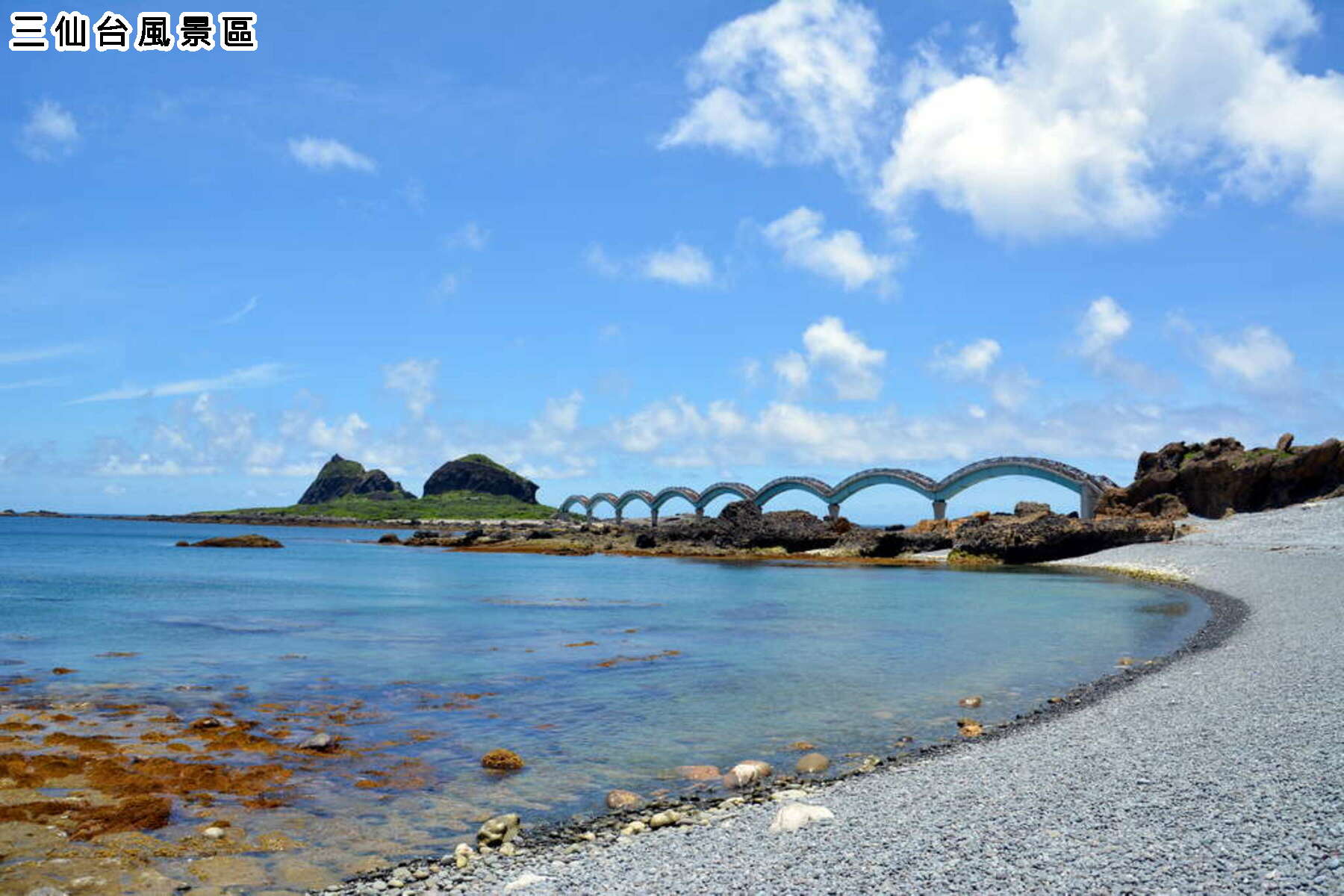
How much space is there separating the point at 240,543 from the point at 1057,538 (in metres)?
82.2

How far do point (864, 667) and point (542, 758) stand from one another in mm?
9931

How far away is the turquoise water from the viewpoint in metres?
13.2

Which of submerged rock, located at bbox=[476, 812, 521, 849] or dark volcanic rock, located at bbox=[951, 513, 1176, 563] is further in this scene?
dark volcanic rock, located at bbox=[951, 513, 1176, 563]

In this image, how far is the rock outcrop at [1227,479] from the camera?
62875mm

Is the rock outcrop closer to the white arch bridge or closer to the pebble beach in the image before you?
the white arch bridge

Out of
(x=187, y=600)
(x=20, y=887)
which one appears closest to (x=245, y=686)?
(x=20, y=887)

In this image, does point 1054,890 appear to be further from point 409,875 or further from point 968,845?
point 409,875

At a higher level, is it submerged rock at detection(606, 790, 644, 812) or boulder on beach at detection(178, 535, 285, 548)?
submerged rock at detection(606, 790, 644, 812)

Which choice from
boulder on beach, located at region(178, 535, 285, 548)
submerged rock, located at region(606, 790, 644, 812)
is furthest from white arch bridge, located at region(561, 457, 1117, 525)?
submerged rock, located at region(606, 790, 644, 812)

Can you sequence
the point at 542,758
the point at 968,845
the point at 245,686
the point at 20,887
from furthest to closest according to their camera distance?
→ the point at 245,686 < the point at 542,758 < the point at 20,887 < the point at 968,845

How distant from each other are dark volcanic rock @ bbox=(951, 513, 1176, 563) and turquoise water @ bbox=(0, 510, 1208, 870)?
50.7 ft

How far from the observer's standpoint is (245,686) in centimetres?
1823

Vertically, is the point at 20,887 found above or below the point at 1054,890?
below

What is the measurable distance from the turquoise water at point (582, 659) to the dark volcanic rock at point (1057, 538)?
15449 millimetres
